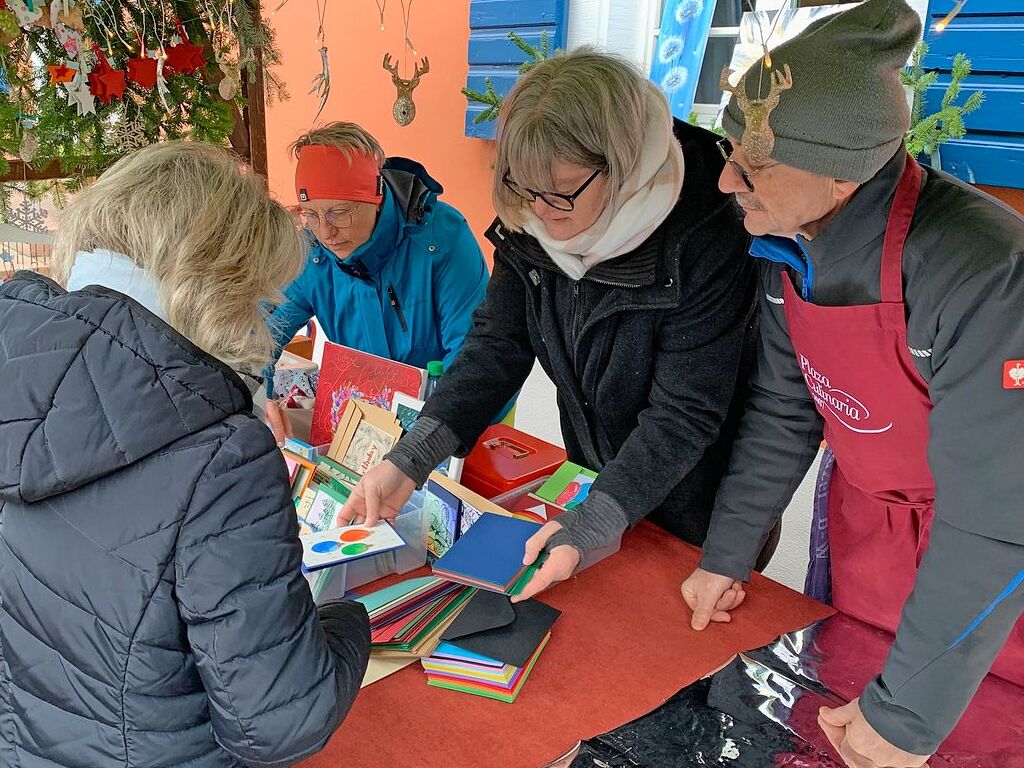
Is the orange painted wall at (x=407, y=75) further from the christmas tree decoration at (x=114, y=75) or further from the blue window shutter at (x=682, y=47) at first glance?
the christmas tree decoration at (x=114, y=75)

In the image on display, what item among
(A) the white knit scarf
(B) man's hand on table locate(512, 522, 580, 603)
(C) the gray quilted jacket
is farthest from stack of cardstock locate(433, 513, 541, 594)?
(A) the white knit scarf

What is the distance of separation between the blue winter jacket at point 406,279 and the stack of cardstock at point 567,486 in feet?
2.13

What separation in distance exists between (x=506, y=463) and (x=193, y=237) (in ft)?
3.06

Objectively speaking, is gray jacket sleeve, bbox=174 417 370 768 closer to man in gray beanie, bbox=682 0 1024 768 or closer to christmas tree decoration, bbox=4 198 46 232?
man in gray beanie, bbox=682 0 1024 768

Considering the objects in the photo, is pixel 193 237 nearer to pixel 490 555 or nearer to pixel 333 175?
pixel 490 555

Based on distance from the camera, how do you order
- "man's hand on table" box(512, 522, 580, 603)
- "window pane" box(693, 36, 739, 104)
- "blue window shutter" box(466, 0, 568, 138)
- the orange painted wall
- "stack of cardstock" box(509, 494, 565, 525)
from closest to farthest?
"man's hand on table" box(512, 522, 580, 603) < "stack of cardstock" box(509, 494, 565, 525) < "window pane" box(693, 36, 739, 104) < "blue window shutter" box(466, 0, 568, 138) < the orange painted wall

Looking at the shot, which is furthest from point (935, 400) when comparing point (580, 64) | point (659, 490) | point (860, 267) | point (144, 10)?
point (144, 10)

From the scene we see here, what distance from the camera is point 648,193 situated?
51.3 inches

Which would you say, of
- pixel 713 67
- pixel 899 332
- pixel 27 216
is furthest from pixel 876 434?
pixel 713 67

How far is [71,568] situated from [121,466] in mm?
134

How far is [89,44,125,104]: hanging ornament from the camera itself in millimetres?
1796

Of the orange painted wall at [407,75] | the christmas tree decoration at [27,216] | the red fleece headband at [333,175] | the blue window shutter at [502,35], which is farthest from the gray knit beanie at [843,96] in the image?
the orange painted wall at [407,75]

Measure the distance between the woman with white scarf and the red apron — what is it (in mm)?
175

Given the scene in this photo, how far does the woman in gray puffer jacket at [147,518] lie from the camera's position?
30.3 inches
